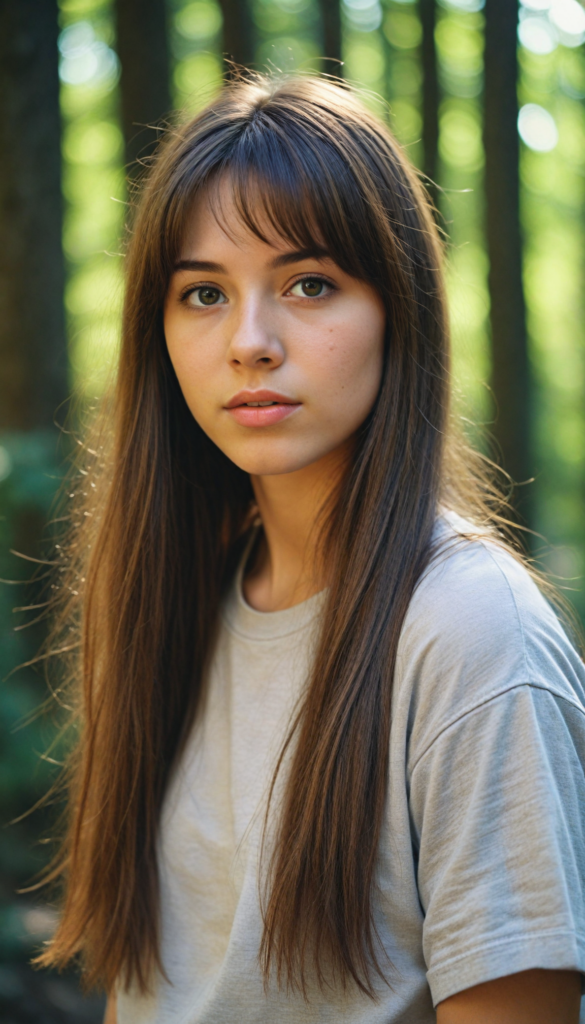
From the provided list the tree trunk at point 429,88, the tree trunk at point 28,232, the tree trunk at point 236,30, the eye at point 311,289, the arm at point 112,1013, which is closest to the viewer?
the eye at point 311,289

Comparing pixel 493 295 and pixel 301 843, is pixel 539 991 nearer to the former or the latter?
pixel 301 843

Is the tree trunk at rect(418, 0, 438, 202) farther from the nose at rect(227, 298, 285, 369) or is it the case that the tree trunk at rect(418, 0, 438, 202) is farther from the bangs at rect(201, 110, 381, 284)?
the nose at rect(227, 298, 285, 369)

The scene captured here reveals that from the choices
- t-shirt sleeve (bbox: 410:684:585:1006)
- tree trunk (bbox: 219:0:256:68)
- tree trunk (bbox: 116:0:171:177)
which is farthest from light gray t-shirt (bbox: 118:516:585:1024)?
tree trunk (bbox: 219:0:256:68)

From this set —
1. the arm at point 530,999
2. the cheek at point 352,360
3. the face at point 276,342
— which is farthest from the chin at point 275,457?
the arm at point 530,999

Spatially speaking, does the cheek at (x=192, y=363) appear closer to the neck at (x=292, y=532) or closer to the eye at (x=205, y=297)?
the eye at (x=205, y=297)

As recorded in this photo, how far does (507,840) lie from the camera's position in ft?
3.71

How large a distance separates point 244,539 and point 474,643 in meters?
0.94

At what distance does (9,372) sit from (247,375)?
9.91ft

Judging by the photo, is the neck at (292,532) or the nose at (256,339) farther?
the neck at (292,532)

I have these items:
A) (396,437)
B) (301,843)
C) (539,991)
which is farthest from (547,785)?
(396,437)

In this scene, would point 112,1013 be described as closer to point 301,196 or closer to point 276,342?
point 276,342

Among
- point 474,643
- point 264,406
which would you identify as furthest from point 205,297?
point 474,643

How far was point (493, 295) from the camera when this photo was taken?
243 inches

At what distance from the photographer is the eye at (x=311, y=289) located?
1.44 meters
